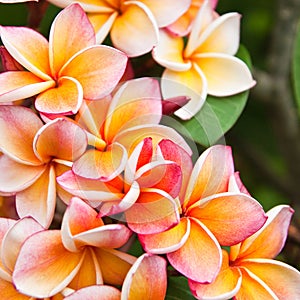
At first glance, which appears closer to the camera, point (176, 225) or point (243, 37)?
point (176, 225)

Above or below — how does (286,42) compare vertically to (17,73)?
below

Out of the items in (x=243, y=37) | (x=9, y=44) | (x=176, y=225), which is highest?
(x=9, y=44)

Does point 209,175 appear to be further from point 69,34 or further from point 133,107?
point 69,34

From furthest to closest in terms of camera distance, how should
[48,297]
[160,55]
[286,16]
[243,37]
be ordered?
[243,37] → [286,16] → [160,55] → [48,297]

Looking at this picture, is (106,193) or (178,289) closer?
(106,193)

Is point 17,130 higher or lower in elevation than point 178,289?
higher

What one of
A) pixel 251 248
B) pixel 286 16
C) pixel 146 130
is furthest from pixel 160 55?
pixel 286 16

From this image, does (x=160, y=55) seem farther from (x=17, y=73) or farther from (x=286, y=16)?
(x=286, y=16)

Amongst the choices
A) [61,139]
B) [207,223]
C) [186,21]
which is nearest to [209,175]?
[207,223]
